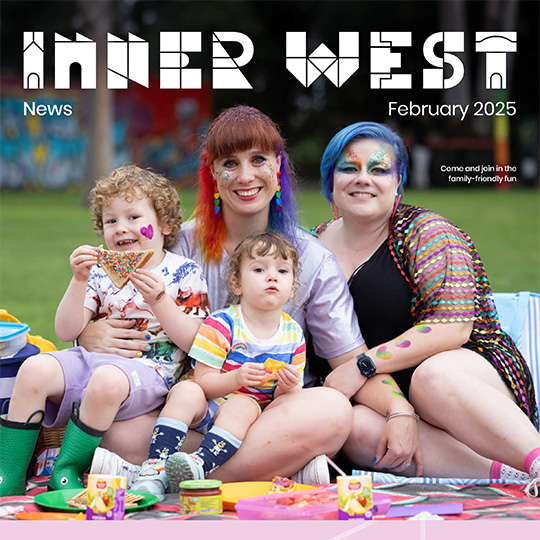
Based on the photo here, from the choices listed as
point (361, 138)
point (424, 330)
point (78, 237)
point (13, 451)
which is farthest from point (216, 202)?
point (78, 237)

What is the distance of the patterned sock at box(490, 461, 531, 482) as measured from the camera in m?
3.89

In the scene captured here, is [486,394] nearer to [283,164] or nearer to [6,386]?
[283,164]

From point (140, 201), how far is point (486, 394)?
1.84 metres

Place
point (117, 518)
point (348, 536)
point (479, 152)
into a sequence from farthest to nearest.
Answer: point (479, 152) < point (117, 518) < point (348, 536)

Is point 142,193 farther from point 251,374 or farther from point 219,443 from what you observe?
point 219,443

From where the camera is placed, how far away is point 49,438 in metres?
4.19

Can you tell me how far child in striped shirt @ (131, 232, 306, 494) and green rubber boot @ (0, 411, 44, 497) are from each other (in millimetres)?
519

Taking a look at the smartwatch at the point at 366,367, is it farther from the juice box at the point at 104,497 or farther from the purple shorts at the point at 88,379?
the juice box at the point at 104,497

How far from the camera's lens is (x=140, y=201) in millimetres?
4254

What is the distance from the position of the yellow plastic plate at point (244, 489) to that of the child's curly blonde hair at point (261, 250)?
0.91 metres

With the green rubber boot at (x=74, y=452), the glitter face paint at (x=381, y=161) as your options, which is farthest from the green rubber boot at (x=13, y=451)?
the glitter face paint at (x=381, y=161)

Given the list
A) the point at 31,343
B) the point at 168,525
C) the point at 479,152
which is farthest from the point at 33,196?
the point at 168,525

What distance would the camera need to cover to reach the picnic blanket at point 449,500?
3344 millimetres

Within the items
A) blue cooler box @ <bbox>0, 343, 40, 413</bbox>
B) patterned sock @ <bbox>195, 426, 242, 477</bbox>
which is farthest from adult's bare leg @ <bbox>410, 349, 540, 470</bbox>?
blue cooler box @ <bbox>0, 343, 40, 413</bbox>
